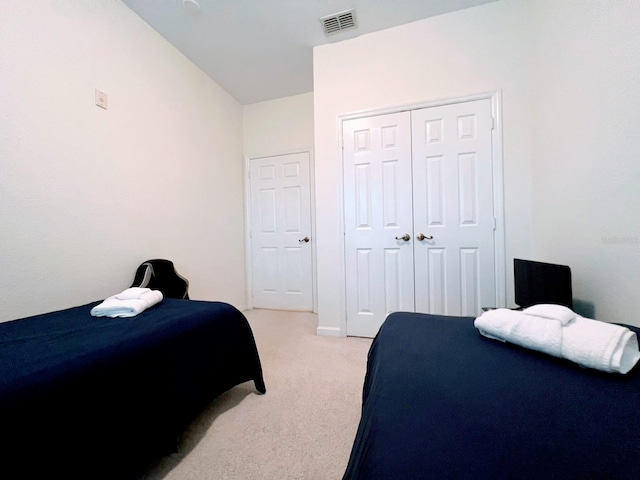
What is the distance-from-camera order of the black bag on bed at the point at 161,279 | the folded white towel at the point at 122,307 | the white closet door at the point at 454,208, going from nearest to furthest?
the folded white towel at the point at 122,307 → the black bag on bed at the point at 161,279 → the white closet door at the point at 454,208

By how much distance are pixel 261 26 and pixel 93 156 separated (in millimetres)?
1820

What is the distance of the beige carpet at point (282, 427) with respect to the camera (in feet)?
3.43

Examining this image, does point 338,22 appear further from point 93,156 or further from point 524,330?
point 524,330

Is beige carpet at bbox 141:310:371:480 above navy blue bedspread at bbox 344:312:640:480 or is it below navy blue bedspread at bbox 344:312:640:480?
below

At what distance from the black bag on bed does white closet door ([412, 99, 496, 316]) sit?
216 cm

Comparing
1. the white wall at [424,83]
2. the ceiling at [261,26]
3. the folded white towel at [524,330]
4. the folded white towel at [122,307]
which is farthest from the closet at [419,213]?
the folded white towel at [122,307]

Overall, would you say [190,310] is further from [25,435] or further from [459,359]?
[459,359]

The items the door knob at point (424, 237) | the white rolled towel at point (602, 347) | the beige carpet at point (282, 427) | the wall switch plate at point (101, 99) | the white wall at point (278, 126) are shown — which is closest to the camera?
the white rolled towel at point (602, 347)

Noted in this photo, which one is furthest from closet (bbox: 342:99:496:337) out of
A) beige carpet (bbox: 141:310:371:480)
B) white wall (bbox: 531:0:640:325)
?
beige carpet (bbox: 141:310:371:480)

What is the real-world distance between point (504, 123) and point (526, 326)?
6.60 ft

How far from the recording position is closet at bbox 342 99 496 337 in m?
2.15

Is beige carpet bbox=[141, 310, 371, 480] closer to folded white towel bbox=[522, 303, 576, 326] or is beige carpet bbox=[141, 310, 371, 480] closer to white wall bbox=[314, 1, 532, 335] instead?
white wall bbox=[314, 1, 532, 335]

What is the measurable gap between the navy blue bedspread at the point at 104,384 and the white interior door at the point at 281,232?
200 cm

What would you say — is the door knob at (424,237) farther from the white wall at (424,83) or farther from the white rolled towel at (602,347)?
the white rolled towel at (602,347)
